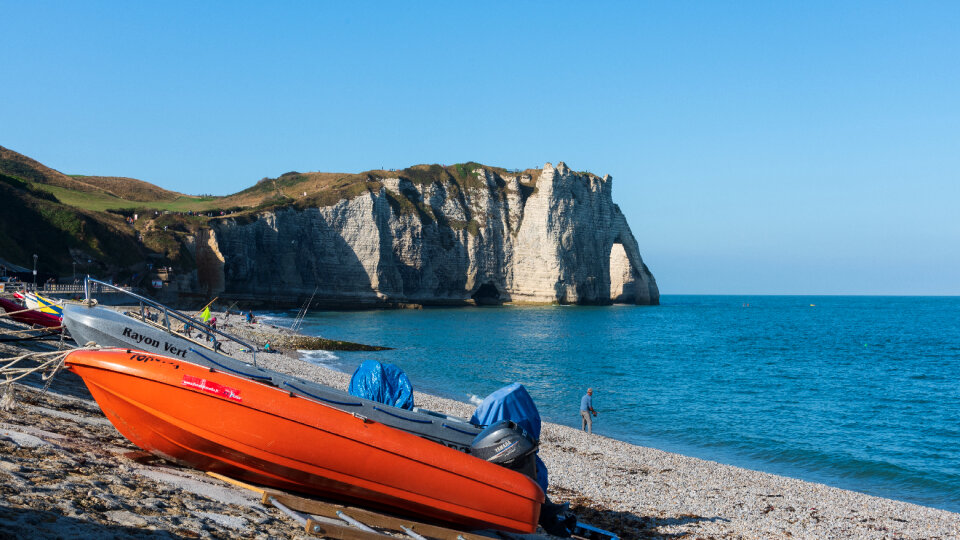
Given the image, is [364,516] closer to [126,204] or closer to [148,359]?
[148,359]

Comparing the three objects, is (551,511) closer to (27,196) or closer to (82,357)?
(82,357)

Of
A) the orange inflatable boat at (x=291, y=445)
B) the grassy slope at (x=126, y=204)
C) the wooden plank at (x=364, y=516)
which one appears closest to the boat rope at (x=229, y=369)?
the orange inflatable boat at (x=291, y=445)

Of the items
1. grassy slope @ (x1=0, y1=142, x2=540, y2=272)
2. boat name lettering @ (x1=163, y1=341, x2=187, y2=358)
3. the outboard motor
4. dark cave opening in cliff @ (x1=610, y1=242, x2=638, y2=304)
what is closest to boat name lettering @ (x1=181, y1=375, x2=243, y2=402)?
boat name lettering @ (x1=163, y1=341, x2=187, y2=358)

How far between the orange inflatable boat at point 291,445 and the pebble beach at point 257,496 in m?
0.41

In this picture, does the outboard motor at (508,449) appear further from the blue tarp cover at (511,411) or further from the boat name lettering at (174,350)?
the boat name lettering at (174,350)

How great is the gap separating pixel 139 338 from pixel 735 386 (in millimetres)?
27378

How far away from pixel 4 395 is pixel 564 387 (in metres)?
22.2

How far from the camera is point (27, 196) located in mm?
49094

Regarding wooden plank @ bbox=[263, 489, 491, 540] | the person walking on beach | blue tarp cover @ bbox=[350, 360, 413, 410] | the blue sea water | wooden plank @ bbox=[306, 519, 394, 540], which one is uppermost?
blue tarp cover @ bbox=[350, 360, 413, 410]

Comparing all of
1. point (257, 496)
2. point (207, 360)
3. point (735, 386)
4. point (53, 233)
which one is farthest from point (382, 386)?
point (53, 233)

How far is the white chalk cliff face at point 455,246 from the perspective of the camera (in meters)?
73.4

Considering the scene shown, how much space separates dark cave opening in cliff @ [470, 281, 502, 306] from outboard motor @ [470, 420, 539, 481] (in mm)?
82502

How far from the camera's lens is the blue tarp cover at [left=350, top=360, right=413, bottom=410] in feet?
32.2

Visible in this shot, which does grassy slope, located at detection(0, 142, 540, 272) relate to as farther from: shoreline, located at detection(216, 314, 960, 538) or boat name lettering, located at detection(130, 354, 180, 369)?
shoreline, located at detection(216, 314, 960, 538)
